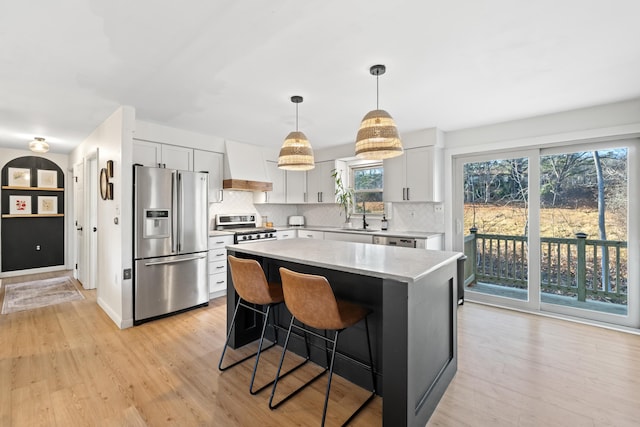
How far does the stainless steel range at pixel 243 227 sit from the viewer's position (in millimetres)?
4516

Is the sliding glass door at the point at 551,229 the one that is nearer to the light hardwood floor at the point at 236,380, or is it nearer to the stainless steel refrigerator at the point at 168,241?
the light hardwood floor at the point at 236,380

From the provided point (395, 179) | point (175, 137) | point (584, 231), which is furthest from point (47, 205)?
point (584, 231)

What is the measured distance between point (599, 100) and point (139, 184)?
4.98 m

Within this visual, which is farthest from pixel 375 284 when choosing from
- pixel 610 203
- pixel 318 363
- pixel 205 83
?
pixel 610 203

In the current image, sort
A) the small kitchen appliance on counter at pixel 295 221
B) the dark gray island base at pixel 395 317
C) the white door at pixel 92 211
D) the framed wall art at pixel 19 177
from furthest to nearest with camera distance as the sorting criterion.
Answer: the small kitchen appliance on counter at pixel 295 221
the framed wall art at pixel 19 177
the white door at pixel 92 211
the dark gray island base at pixel 395 317

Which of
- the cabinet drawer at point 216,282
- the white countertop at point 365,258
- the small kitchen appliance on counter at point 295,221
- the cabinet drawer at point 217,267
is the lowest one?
the cabinet drawer at point 216,282

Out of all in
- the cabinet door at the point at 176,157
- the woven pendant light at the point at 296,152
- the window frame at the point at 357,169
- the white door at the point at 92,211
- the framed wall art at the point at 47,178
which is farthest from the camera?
the framed wall art at the point at 47,178

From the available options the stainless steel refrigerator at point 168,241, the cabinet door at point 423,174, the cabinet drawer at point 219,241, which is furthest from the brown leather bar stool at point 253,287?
the cabinet door at point 423,174

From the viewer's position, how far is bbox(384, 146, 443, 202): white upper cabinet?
4.18 meters

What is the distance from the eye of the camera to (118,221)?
335 centimetres

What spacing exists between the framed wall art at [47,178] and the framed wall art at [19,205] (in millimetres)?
339

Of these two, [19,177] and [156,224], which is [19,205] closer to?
[19,177]

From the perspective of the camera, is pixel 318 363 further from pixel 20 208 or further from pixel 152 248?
pixel 20 208

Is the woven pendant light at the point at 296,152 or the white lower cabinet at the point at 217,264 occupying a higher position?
the woven pendant light at the point at 296,152
